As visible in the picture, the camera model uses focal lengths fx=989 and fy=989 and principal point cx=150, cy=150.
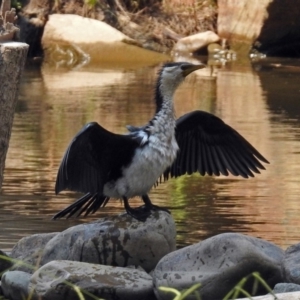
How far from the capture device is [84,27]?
20.4 meters

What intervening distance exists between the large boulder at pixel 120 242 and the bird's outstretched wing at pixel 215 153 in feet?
2.24

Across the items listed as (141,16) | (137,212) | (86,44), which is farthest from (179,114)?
(141,16)

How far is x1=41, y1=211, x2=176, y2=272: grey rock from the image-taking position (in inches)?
210

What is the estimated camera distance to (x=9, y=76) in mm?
4797

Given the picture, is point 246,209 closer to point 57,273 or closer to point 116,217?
point 116,217

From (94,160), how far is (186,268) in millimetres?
782

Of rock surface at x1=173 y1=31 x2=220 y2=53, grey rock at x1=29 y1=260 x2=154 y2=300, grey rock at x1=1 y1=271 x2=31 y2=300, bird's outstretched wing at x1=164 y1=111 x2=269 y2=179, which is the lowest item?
rock surface at x1=173 y1=31 x2=220 y2=53

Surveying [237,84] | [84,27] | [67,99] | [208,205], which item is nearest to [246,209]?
[208,205]

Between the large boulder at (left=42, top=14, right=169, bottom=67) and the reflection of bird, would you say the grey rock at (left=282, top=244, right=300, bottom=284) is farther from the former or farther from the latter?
the large boulder at (left=42, top=14, right=169, bottom=67)

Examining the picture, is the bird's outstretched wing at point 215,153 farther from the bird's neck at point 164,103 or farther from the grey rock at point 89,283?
the grey rock at point 89,283

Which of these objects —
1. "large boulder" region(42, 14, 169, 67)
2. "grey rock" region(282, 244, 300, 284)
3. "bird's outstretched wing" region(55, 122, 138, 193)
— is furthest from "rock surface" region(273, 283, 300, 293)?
"large boulder" region(42, 14, 169, 67)

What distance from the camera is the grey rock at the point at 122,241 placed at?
5.34 metres

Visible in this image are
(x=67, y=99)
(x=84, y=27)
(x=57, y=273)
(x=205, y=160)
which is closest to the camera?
(x=57, y=273)

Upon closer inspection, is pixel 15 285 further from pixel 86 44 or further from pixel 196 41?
pixel 196 41
